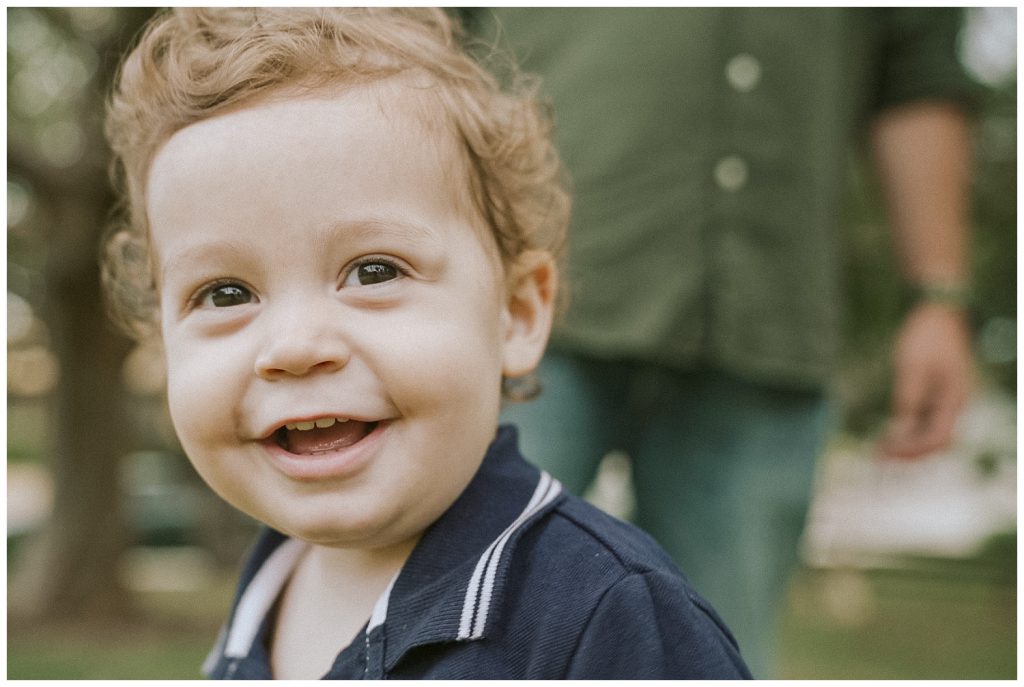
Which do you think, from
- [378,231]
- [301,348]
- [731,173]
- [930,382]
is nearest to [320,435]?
[301,348]

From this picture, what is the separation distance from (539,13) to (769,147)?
502mm

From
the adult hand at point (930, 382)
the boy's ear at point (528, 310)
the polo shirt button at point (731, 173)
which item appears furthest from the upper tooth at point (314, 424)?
the adult hand at point (930, 382)

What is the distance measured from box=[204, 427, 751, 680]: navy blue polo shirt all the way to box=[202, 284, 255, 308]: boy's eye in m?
0.35

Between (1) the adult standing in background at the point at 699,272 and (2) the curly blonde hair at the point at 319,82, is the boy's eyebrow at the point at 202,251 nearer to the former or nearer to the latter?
(2) the curly blonde hair at the point at 319,82

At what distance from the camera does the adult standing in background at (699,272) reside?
1.90 metres

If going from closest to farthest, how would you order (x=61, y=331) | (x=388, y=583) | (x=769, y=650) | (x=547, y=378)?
1. (x=388, y=583)
2. (x=547, y=378)
3. (x=769, y=650)
4. (x=61, y=331)

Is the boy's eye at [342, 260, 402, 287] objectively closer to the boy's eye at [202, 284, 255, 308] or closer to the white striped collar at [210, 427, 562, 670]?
the boy's eye at [202, 284, 255, 308]

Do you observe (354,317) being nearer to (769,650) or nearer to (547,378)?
(547,378)

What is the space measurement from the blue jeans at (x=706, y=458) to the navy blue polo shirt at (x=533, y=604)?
59cm

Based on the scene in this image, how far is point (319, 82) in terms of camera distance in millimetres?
1199

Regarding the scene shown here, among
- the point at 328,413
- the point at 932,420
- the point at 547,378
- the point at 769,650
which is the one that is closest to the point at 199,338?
the point at 328,413

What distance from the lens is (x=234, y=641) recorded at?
1428 millimetres

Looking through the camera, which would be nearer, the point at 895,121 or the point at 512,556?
the point at 512,556

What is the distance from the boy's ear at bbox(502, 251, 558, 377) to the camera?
133 cm
